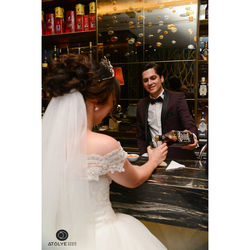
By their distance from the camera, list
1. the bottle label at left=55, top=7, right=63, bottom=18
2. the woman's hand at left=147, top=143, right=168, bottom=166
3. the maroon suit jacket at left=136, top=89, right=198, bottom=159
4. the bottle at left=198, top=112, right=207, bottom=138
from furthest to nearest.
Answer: the bottle at left=198, top=112, right=207, bottom=138
the bottle label at left=55, top=7, right=63, bottom=18
the maroon suit jacket at left=136, top=89, right=198, bottom=159
the woman's hand at left=147, top=143, right=168, bottom=166

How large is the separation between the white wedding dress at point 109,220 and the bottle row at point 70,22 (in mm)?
1830

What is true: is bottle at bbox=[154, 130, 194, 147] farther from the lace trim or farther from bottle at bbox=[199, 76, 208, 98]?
bottle at bbox=[199, 76, 208, 98]

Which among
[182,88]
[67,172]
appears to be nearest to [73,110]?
[67,172]

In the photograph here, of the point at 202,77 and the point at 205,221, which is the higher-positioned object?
the point at 202,77

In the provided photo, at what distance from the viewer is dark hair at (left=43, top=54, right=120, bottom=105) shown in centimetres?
79

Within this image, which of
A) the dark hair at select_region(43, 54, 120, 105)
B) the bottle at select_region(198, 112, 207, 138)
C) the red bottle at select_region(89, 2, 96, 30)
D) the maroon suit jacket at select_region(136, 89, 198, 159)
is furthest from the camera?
the red bottle at select_region(89, 2, 96, 30)

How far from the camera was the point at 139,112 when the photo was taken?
6.25 ft

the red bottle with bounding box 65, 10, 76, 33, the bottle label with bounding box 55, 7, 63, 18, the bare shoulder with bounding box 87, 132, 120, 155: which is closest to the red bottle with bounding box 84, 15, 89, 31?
the red bottle with bounding box 65, 10, 76, 33

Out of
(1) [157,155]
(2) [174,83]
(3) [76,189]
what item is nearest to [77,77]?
(3) [76,189]

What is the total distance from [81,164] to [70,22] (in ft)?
6.19
